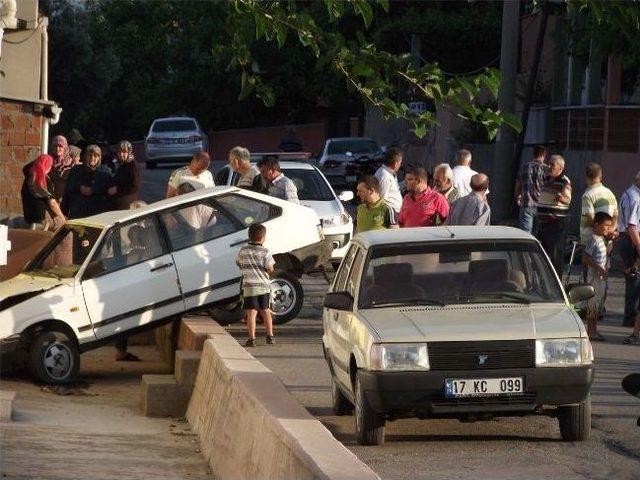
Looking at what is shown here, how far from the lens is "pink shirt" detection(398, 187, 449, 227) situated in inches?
659

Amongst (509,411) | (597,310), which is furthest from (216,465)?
(597,310)

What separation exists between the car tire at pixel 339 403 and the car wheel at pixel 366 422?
3.81 feet

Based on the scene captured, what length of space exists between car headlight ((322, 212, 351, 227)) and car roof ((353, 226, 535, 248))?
33.1 ft

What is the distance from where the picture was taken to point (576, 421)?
1082 cm

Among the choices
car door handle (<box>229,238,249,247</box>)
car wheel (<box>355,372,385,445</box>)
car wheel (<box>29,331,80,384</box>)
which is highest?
car door handle (<box>229,238,249,247</box>)

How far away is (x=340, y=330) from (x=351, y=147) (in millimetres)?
33957

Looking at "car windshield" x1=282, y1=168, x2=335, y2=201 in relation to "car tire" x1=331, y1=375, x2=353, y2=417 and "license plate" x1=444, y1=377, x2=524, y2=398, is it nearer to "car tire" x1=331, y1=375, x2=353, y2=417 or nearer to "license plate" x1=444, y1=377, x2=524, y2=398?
"car tire" x1=331, y1=375, x2=353, y2=417

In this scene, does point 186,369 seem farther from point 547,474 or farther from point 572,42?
point 572,42

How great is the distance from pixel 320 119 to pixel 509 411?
61969mm

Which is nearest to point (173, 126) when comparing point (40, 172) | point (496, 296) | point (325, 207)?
point (325, 207)

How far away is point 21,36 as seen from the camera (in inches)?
976

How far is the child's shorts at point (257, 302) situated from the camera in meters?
16.1

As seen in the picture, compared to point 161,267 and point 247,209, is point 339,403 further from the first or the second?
point 247,209

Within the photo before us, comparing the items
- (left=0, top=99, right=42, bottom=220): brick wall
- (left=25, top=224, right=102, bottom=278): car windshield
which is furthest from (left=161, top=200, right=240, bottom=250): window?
(left=0, top=99, right=42, bottom=220): brick wall
